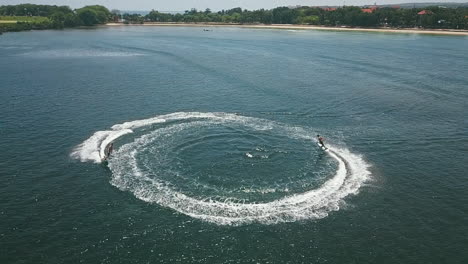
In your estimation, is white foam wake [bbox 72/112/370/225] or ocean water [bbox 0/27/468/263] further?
white foam wake [bbox 72/112/370/225]

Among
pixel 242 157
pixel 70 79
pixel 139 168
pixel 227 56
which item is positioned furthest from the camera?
pixel 227 56

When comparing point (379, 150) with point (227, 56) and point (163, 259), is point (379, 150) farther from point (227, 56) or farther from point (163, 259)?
point (227, 56)

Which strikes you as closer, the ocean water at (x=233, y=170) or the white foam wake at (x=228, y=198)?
the ocean water at (x=233, y=170)

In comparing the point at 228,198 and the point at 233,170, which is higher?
the point at 233,170

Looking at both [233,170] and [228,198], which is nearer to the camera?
[228,198]

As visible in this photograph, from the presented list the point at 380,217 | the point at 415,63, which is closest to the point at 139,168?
the point at 380,217
